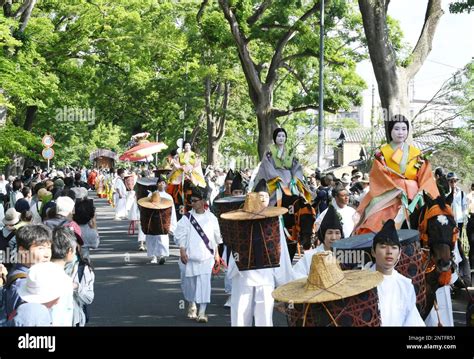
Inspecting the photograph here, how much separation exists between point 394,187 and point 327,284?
3731 mm

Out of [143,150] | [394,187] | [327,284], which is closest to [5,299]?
[327,284]

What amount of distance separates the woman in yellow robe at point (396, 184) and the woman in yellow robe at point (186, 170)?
33.5 ft

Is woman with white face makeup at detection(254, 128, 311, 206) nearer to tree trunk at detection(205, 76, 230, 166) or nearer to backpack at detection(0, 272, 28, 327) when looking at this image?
backpack at detection(0, 272, 28, 327)

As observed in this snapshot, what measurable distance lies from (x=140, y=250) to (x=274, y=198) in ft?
24.2

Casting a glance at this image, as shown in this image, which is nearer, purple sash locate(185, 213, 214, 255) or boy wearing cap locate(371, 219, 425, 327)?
boy wearing cap locate(371, 219, 425, 327)

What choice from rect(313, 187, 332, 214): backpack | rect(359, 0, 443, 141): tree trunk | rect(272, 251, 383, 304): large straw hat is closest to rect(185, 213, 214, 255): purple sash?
rect(313, 187, 332, 214): backpack

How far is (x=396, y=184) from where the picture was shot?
9039 millimetres

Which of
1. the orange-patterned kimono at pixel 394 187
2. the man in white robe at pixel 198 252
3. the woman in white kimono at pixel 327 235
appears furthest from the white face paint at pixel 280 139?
the woman in white kimono at pixel 327 235

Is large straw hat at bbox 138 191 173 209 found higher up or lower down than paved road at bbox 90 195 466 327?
higher up

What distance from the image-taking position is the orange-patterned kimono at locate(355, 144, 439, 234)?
885 centimetres

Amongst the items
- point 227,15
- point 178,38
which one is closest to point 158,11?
point 178,38

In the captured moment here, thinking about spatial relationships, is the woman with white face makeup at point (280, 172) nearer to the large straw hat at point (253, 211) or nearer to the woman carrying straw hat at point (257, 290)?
the woman carrying straw hat at point (257, 290)
